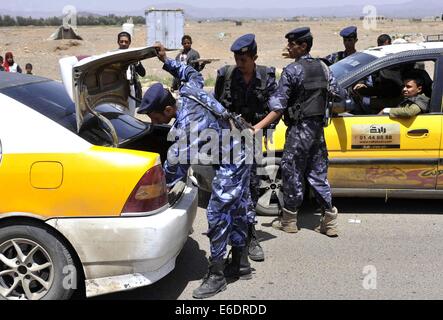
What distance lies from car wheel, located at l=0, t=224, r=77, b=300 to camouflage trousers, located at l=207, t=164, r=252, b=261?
0.96 meters

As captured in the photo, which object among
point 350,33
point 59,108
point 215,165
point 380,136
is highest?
point 350,33

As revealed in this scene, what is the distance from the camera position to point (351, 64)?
5684 millimetres

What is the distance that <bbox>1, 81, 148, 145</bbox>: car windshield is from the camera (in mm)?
3619

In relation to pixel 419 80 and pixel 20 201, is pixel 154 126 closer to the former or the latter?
pixel 20 201

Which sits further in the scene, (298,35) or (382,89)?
(382,89)

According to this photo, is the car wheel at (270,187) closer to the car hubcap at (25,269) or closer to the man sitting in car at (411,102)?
the man sitting in car at (411,102)

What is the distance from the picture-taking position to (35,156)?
3363 mm

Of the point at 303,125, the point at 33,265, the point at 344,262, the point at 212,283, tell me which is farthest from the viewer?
the point at 303,125

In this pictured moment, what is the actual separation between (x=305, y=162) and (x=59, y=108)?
2.24 m

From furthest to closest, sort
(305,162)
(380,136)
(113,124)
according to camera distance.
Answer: (380,136) < (305,162) < (113,124)

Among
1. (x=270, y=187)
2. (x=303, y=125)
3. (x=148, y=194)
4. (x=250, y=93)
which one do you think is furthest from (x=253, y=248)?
(x=148, y=194)

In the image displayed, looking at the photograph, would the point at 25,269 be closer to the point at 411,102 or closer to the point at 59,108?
the point at 59,108

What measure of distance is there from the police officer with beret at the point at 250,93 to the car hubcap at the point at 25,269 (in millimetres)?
1604

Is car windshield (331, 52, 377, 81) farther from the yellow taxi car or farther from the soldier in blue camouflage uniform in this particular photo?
the soldier in blue camouflage uniform
